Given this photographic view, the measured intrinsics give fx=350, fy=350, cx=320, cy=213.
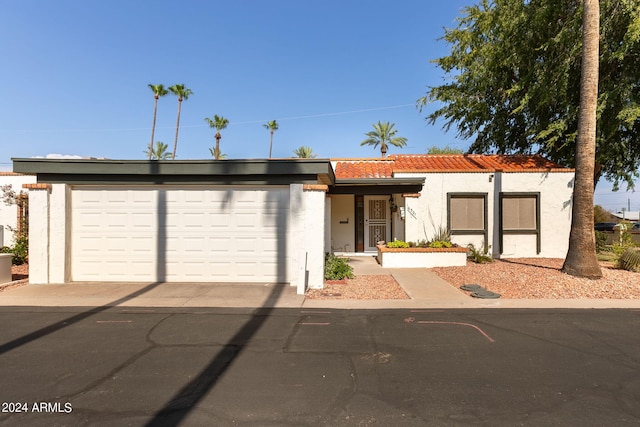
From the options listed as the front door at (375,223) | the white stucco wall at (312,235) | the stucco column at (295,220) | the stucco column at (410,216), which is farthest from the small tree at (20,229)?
the stucco column at (410,216)

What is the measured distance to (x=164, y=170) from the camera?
28.0ft

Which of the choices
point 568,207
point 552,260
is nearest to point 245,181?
point 552,260

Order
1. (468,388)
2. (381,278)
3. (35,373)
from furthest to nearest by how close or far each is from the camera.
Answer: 1. (381,278)
2. (35,373)
3. (468,388)

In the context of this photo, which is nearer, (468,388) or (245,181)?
(468,388)

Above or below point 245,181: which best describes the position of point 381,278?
below

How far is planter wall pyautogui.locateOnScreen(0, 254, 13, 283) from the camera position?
8570mm

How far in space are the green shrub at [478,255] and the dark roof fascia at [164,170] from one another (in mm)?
6921

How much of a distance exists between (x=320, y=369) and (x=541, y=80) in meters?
16.0

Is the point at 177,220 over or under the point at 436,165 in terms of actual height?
under

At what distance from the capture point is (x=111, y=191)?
888 cm

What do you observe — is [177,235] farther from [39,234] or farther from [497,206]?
[497,206]

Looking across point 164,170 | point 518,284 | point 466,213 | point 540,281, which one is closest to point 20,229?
point 164,170

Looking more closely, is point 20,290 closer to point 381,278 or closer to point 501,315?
point 381,278

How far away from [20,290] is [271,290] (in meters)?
5.72
